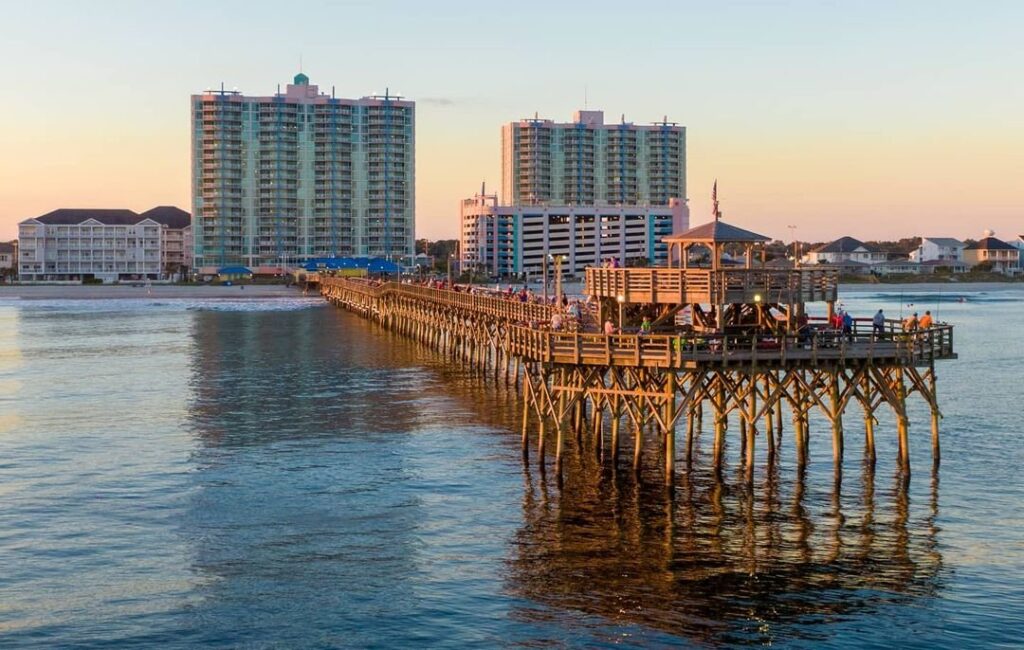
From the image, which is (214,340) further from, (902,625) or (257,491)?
(902,625)

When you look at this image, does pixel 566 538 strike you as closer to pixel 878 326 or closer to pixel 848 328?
pixel 848 328

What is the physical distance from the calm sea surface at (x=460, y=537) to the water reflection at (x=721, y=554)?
86 millimetres

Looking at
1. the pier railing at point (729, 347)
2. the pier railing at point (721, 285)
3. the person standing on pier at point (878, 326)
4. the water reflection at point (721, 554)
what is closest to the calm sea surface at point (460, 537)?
the water reflection at point (721, 554)

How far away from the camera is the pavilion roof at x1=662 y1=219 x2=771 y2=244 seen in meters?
39.9

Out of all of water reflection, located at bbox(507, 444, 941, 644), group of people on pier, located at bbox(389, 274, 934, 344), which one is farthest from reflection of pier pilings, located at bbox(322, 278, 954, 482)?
water reflection, located at bbox(507, 444, 941, 644)

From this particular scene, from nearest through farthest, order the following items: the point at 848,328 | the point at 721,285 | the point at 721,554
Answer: the point at 721,554 < the point at 721,285 < the point at 848,328

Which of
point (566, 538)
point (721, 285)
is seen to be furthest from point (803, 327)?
point (566, 538)

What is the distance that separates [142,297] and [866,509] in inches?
6743

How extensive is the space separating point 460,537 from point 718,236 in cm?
1415

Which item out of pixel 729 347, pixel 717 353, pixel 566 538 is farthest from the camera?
pixel 729 347

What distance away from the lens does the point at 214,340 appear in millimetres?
100688

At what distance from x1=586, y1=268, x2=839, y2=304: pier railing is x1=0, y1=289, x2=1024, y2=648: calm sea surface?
227 inches

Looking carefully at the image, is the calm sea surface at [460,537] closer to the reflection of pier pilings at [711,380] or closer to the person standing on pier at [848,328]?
the reflection of pier pilings at [711,380]

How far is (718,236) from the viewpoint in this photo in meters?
39.9
